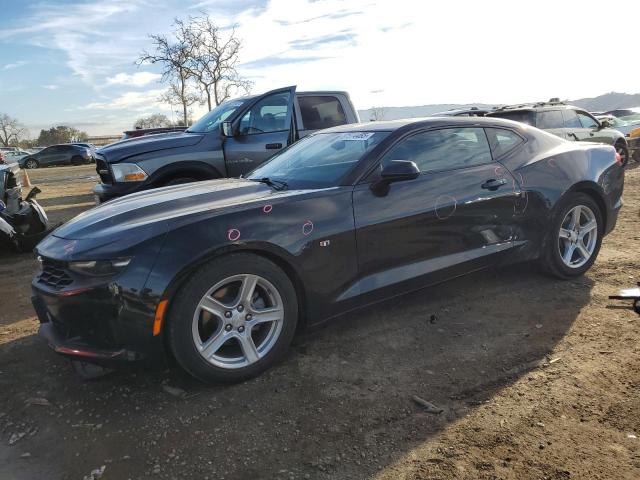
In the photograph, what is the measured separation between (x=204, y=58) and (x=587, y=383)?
1074 inches

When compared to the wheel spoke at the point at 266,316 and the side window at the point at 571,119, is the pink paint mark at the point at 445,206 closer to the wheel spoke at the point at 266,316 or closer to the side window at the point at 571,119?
the wheel spoke at the point at 266,316

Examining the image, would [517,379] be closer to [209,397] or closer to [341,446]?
[341,446]

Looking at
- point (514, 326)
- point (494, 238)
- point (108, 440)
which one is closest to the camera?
point (108, 440)

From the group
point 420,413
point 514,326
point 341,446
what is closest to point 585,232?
point 514,326

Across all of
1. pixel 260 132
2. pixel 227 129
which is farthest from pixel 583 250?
pixel 227 129

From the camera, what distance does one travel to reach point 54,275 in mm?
2957

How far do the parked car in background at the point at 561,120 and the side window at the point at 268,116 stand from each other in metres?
4.78

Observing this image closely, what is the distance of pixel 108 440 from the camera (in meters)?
2.56

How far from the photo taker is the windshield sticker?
3775mm

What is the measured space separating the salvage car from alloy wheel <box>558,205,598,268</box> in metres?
6.14

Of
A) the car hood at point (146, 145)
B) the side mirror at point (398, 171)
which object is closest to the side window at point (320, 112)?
the car hood at point (146, 145)

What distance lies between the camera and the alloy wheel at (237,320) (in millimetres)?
2889

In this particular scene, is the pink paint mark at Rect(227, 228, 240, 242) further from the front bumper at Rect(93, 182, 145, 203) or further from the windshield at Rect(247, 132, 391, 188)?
the front bumper at Rect(93, 182, 145, 203)

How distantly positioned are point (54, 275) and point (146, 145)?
3.91m
